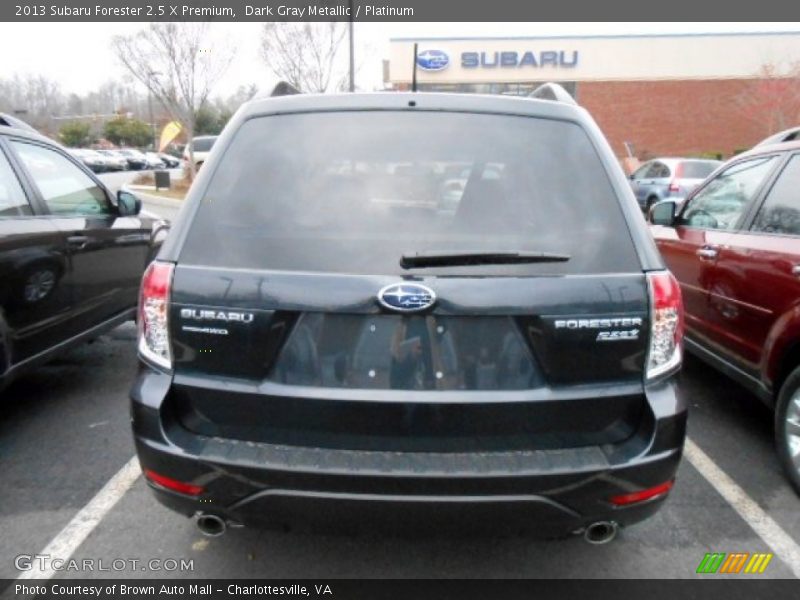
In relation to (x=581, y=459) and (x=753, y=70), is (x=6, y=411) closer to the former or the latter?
(x=581, y=459)

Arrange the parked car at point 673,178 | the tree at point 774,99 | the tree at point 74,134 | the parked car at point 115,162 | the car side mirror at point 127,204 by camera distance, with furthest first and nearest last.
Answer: the tree at point 74,134 → the parked car at point 115,162 → the tree at point 774,99 → the parked car at point 673,178 → the car side mirror at point 127,204

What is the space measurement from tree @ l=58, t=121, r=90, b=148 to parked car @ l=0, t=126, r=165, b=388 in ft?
221

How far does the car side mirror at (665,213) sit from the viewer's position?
4.80 m

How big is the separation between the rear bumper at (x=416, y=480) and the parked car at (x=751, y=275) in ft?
5.21

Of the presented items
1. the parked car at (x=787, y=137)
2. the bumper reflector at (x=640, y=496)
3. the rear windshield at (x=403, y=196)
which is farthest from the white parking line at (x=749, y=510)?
the parked car at (x=787, y=137)

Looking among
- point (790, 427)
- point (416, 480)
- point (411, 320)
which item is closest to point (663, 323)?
point (411, 320)

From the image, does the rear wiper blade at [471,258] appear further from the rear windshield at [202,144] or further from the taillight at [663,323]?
the rear windshield at [202,144]

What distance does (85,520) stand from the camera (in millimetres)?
2980

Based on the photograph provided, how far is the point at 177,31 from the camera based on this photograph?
2050 cm

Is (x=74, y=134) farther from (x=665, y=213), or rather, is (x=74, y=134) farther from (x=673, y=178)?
(x=665, y=213)

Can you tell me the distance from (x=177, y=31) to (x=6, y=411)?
1927cm

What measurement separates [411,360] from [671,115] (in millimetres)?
38354

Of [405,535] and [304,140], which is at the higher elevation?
[304,140]

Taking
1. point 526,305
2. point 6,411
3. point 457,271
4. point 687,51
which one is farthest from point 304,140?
point 687,51
